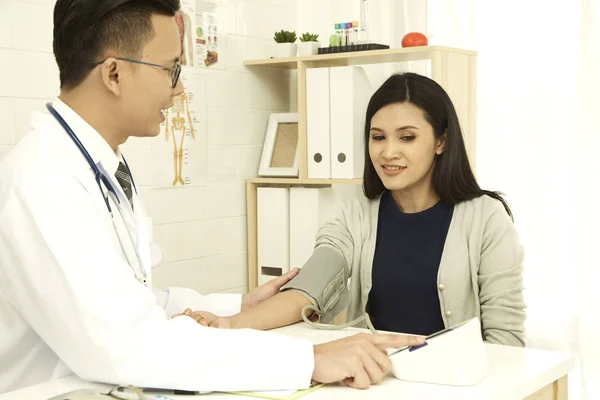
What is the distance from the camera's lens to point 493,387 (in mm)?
1330

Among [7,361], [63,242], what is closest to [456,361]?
[63,242]

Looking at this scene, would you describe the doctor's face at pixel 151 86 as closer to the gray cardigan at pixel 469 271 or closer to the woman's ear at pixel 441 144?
the gray cardigan at pixel 469 271

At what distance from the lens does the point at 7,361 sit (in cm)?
158

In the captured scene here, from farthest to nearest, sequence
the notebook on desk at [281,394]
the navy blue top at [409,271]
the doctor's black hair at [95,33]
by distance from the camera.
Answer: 1. the navy blue top at [409,271]
2. the doctor's black hair at [95,33]
3. the notebook on desk at [281,394]

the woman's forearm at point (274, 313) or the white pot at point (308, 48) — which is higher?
the white pot at point (308, 48)

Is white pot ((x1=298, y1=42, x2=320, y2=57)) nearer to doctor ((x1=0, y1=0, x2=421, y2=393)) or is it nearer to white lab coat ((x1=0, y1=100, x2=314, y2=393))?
doctor ((x1=0, y1=0, x2=421, y2=393))

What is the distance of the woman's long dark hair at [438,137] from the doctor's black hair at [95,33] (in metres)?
0.93

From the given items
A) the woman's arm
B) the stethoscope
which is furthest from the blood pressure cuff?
the stethoscope

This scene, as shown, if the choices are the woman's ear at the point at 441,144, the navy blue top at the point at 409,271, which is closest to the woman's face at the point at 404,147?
the woman's ear at the point at 441,144

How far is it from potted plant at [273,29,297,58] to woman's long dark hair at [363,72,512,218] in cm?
137

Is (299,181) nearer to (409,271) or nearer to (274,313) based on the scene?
(409,271)

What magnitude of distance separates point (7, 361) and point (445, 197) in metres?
1.28

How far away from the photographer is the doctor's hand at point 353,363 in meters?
1.33

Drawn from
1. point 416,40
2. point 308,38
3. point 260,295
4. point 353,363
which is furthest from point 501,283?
point 308,38
